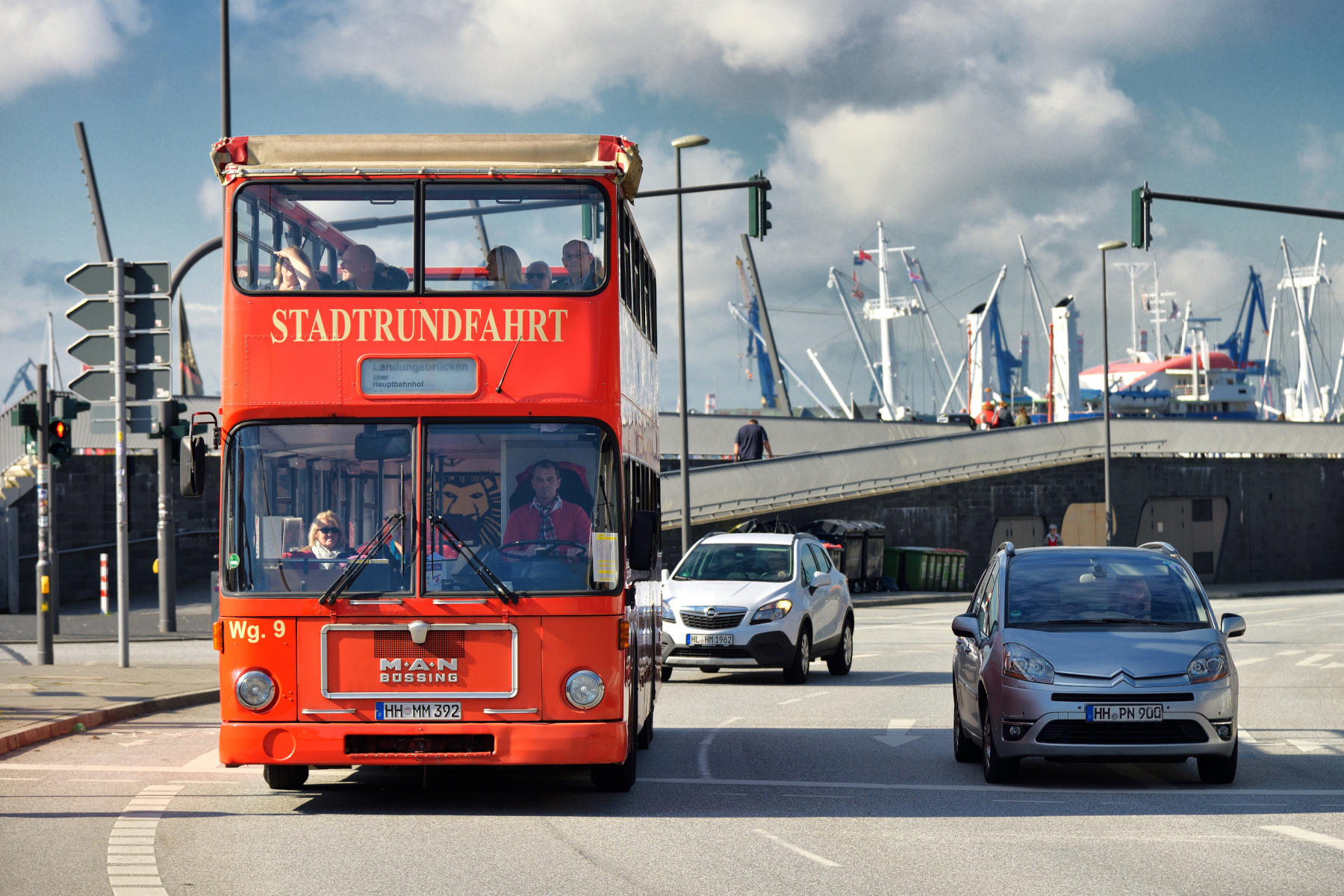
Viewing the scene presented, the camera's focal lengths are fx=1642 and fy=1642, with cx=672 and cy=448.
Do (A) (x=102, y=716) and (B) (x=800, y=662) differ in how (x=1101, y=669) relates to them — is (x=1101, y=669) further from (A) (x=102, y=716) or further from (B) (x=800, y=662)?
(A) (x=102, y=716)

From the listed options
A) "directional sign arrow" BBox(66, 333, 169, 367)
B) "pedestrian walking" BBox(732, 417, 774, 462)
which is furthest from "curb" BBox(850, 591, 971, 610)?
"directional sign arrow" BBox(66, 333, 169, 367)

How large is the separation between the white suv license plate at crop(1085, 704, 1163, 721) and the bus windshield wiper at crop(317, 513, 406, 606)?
4.21m

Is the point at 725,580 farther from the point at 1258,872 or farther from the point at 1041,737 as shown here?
the point at 1258,872

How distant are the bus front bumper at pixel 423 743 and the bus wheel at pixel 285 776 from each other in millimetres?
1048

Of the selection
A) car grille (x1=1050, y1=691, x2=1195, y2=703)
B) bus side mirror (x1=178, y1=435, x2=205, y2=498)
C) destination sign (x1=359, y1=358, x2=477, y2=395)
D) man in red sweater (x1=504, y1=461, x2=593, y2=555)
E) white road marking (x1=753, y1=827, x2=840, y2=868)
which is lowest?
white road marking (x1=753, y1=827, x2=840, y2=868)

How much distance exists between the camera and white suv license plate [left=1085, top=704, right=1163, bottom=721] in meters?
9.67

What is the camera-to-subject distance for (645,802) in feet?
31.1

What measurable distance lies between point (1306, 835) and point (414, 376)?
5.17m

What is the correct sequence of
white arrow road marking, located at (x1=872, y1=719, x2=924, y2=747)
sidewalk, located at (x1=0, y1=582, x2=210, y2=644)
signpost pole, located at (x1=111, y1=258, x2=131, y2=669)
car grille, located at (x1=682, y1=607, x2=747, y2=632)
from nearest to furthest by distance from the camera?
1. white arrow road marking, located at (x1=872, y1=719, x2=924, y2=747)
2. car grille, located at (x1=682, y1=607, x2=747, y2=632)
3. signpost pole, located at (x1=111, y1=258, x2=131, y2=669)
4. sidewalk, located at (x1=0, y1=582, x2=210, y2=644)

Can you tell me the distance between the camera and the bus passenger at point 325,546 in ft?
28.6

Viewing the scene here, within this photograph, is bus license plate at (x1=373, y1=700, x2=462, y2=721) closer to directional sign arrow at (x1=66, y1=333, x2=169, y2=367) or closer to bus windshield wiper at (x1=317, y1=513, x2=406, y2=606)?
bus windshield wiper at (x1=317, y1=513, x2=406, y2=606)

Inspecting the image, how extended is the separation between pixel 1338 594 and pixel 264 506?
3962 cm

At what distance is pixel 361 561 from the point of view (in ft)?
28.6

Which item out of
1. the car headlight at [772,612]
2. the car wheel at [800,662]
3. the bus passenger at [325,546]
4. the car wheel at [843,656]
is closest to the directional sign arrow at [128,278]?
the car headlight at [772,612]
